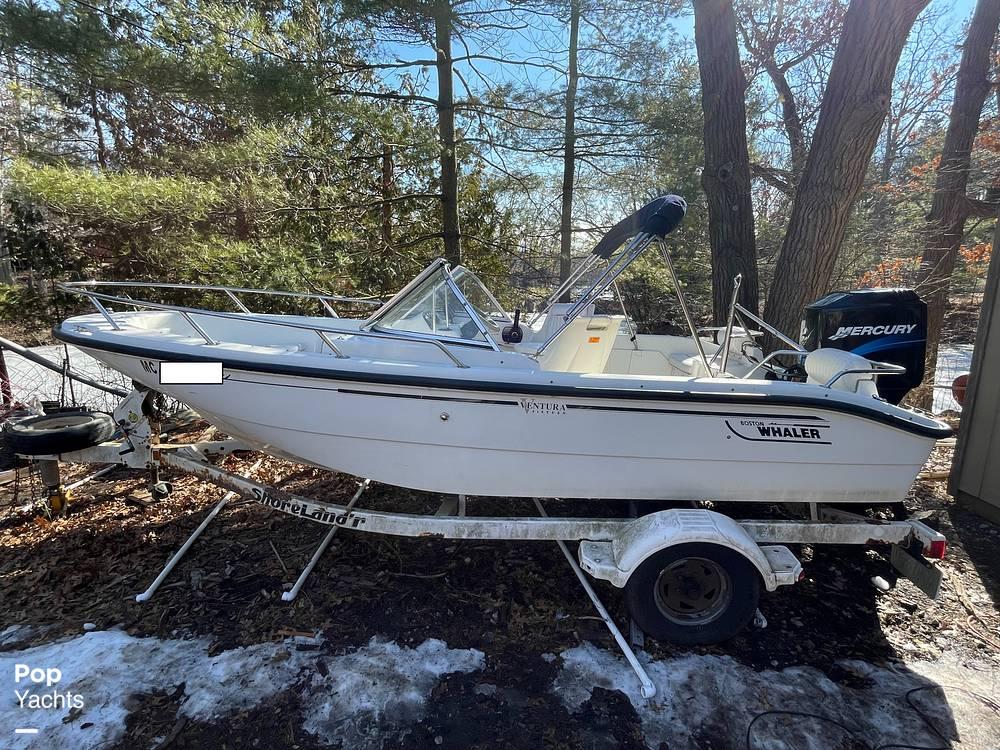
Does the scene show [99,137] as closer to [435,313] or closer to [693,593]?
[435,313]

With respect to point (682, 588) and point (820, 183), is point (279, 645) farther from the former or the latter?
point (820, 183)

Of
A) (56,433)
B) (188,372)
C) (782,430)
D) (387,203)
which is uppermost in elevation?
(387,203)

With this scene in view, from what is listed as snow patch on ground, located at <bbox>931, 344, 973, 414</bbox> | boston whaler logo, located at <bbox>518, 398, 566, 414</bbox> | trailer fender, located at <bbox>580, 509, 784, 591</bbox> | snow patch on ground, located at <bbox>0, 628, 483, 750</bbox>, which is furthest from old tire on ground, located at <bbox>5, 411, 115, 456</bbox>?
snow patch on ground, located at <bbox>931, 344, 973, 414</bbox>

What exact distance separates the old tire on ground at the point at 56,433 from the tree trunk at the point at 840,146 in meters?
5.45

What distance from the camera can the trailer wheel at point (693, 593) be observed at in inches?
92.2

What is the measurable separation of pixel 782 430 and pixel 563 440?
1074 mm

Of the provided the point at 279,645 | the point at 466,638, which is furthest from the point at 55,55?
the point at 466,638

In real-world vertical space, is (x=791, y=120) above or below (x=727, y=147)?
above

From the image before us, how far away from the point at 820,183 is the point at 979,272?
6.50 metres

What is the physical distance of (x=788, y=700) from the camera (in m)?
2.13

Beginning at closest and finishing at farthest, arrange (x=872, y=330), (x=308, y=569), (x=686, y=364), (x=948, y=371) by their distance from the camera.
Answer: (x=308, y=569) → (x=872, y=330) → (x=686, y=364) → (x=948, y=371)

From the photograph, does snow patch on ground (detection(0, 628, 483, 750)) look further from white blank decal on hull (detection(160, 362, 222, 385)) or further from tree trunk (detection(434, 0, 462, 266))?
tree trunk (detection(434, 0, 462, 266))

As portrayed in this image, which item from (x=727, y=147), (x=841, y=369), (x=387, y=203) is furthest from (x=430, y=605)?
(x=387, y=203)

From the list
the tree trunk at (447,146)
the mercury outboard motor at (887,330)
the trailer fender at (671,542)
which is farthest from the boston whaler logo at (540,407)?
the tree trunk at (447,146)
